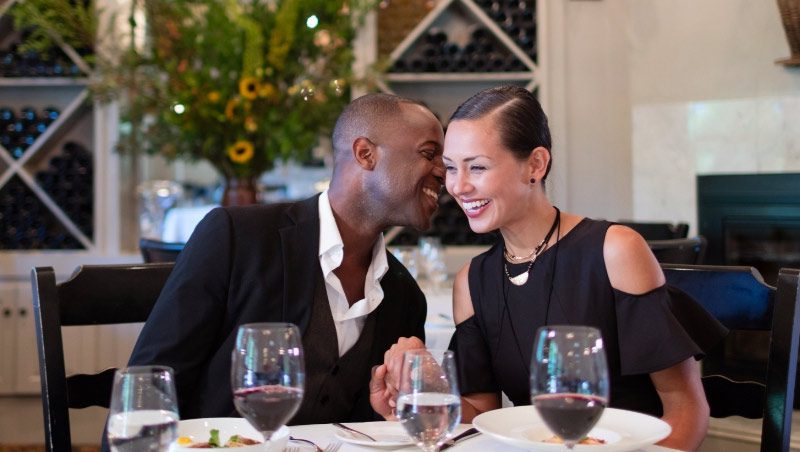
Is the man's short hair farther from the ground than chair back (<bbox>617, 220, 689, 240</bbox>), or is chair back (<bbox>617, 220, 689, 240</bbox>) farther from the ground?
the man's short hair

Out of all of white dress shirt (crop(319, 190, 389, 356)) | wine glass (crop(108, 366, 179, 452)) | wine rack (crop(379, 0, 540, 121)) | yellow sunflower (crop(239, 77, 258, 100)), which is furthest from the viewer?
wine rack (crop(379, 0, 540, 121))

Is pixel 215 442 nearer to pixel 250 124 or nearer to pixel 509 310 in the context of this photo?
pixel 509 310

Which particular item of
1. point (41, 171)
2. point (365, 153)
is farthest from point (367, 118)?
point (41, 171)

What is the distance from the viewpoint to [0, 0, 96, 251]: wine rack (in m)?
4.98

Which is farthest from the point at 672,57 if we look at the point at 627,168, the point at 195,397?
the point at 195,397

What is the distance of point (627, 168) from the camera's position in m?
5.16

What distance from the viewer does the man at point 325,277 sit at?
6.23 feet

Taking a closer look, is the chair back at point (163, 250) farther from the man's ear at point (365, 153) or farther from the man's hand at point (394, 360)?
the man's hand at point (394, 360)

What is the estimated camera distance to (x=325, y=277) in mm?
1976

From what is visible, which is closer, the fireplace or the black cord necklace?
the black cord necklace

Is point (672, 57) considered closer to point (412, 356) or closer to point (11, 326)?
point (11, 326)

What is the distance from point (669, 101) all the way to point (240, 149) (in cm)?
205

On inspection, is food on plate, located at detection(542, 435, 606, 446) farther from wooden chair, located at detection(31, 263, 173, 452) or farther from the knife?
wooden chair, located at detection(31, 263, 173, 452)

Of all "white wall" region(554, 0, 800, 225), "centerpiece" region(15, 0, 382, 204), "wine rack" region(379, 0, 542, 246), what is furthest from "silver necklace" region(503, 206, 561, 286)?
"wine rack" region(379, 0, 542, 246)
